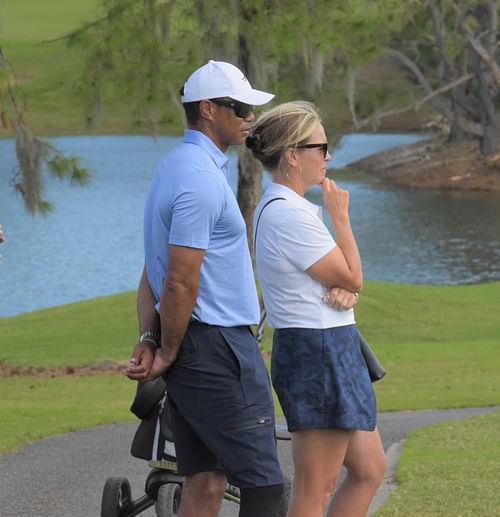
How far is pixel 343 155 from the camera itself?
188 feet

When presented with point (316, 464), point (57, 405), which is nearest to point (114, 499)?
point (316, 464)

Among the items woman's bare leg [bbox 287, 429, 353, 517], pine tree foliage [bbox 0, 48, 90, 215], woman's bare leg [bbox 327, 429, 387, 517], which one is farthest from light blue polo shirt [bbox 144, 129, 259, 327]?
pine tree foliage [bbox 0, 48, 90, 215]

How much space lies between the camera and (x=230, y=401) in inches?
155

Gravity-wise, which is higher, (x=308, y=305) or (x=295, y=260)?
(x=295, y=260)

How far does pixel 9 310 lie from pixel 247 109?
19569 mm

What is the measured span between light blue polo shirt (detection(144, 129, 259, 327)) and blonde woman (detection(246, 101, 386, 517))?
0.13m

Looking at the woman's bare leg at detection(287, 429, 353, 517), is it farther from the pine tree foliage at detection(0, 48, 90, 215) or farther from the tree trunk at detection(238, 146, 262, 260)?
the tree trunk at detection(238, 146, 262, 260)

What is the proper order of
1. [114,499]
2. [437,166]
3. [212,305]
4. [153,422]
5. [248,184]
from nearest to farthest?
[212,305] → [153,422] → [114,499] → [248,184] → [437,166]

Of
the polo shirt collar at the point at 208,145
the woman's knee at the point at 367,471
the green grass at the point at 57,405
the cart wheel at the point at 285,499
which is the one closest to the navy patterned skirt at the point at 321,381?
the woman's knee at the point at 367,471

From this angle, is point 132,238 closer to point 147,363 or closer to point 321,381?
point 147,363

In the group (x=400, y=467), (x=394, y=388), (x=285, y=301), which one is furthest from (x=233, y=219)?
(x=394, y=388)

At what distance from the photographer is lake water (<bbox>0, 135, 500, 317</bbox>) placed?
85.5 ft

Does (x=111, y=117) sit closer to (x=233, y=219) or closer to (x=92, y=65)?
(x=92, y=65)

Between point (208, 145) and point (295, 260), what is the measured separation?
48 centimetres
